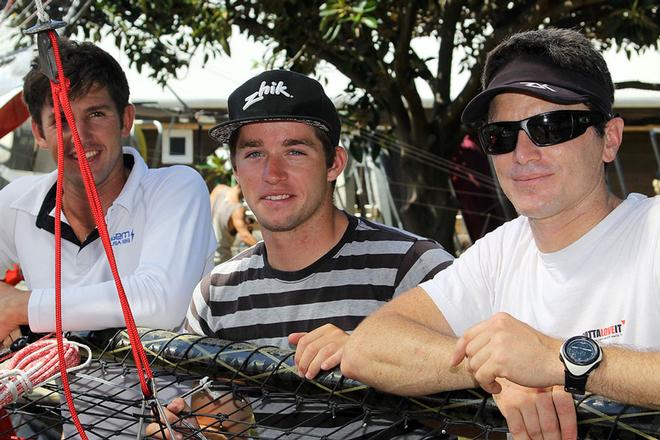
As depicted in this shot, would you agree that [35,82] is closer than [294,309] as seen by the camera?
No

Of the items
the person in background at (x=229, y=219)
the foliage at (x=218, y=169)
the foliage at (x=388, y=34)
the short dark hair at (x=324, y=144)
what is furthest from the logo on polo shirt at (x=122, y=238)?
the foliage at (x=218, y=169)

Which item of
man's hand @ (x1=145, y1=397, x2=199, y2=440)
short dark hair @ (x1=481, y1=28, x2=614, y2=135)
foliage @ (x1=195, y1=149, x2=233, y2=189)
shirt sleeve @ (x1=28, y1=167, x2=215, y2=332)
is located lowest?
foliage @ (x1=195, y1=149, x2=233, y2=189)

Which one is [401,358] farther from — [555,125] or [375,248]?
[375,248]

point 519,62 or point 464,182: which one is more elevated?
point 519,62

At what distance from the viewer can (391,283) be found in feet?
8.77

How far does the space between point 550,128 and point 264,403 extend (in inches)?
37.3

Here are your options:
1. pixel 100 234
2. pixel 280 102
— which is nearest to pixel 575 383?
pixel 100 234

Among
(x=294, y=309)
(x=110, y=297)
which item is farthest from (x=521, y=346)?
(x=110, y=297)

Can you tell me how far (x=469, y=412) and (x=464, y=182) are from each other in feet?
28.2

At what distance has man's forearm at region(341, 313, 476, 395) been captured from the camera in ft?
5.98

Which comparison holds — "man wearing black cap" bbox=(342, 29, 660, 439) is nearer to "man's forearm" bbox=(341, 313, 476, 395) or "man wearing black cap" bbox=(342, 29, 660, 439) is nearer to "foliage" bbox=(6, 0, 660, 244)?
"man's forearm" bbox=(341, 313, 476, 395)

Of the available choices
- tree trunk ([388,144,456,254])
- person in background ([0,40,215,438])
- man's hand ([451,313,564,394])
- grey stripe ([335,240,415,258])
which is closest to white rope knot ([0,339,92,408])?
person in background ([0,40,215,438])

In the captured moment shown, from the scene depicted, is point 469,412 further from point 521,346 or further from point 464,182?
point 464,182

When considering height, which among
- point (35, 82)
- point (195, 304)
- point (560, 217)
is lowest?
point (195, 304)
